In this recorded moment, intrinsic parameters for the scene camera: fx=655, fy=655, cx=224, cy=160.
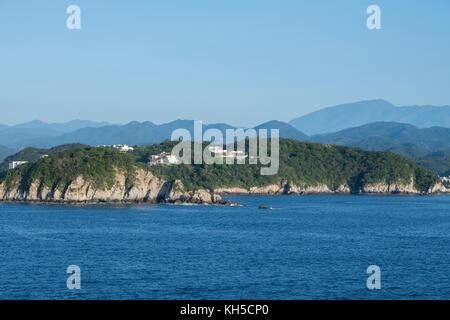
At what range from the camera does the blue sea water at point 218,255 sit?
1287 inches

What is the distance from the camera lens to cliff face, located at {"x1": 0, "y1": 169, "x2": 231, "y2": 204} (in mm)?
91938

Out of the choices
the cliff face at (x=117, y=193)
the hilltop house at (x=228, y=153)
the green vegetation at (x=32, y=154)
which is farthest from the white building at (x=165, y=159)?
the cliff face at (x=117, y=193)

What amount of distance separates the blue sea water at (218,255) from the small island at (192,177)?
17.2 metres

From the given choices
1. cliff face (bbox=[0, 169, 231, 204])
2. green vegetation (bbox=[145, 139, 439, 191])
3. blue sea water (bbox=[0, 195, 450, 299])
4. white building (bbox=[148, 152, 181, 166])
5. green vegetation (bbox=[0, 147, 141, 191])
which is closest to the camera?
blue sea water (bbox=[0, 195, 450, 299])

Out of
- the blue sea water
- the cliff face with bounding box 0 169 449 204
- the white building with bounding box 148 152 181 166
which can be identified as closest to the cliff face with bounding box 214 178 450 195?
the white building with bounding box 148 152 181 166

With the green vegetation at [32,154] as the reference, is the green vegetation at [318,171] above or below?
below

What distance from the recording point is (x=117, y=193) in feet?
310

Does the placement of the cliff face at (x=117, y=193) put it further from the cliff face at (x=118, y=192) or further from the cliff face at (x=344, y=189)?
the cliff face at (x=344, y=189)

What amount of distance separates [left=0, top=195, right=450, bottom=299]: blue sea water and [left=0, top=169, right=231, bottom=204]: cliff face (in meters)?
15.3

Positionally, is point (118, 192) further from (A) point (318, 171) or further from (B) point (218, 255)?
(A) point (318, 171)

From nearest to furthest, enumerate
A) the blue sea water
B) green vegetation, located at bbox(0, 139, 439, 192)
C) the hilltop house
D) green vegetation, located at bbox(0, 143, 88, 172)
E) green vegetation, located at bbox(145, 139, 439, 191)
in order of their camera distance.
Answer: the blue sea water, green vegetation, located at bbox(0, 139, 439, 192), green vegetation, located at bbox(145, 139, 439, 191), the hilltop house, green vegetation, located at bbox(0, 143, 88, 172)

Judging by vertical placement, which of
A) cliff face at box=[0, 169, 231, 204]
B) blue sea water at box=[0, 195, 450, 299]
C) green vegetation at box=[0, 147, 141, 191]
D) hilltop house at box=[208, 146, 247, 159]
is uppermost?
hilltop house at box=[208, 146, 247, 159]

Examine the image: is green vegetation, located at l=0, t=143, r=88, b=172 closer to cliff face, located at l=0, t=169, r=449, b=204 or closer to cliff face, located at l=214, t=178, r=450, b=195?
cliff face, located at l=214, t=178, r=450, b=195

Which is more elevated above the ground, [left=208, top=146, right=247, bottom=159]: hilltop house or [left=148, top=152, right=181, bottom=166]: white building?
[left=208, top=146, right=247, bottom=159]: hilltop house
